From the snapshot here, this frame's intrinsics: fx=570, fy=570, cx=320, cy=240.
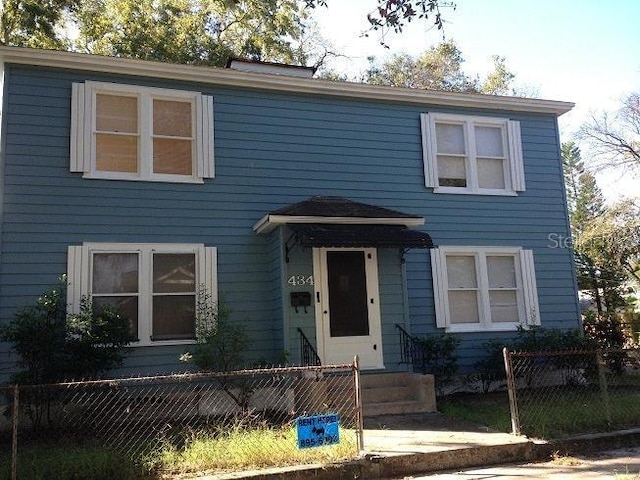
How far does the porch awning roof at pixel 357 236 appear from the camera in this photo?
29.3 feet

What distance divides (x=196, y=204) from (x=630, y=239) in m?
13.4

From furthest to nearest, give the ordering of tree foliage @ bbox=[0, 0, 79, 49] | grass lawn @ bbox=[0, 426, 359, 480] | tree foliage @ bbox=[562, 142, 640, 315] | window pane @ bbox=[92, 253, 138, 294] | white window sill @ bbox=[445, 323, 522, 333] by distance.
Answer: tree foliage @ bbox=[0, 0, 79, 49]
tree foliage @ bbox=[562, 142, 640, 315]
white window sill @ bbox=[445, 323, 522, 333]
window pane @ bbox=[92, 253, 138, 294]
grass lawn @ bbox=[0, 426, 359, 480]

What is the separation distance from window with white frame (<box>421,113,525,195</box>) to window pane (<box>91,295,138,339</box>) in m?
6.02

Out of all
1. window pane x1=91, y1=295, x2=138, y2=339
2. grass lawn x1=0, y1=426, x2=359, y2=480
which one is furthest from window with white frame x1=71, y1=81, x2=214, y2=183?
grass lawn x1=0, y1=426, x2=359, y2=480

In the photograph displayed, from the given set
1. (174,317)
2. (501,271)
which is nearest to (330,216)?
(174,317)

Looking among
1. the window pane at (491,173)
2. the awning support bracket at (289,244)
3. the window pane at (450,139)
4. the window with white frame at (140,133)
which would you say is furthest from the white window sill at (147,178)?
the window pane at (491,173)

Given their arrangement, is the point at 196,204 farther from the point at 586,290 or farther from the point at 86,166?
the point at 586,290

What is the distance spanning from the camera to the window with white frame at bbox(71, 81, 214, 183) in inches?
372

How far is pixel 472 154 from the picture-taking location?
1183cm

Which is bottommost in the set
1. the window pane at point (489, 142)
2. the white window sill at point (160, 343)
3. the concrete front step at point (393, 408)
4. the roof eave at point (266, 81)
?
the concrete front step at point (393, 408)

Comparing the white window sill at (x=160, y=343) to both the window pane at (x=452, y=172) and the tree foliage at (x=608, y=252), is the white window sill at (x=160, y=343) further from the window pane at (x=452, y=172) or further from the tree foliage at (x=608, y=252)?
the tree foliage at (x=608, y=252)

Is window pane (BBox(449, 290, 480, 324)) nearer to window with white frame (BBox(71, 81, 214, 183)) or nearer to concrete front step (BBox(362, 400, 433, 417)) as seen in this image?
concrete front step (BBox(362, 400, 433, 417))

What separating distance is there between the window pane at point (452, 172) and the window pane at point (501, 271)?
5.51ft

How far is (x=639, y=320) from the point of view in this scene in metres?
17.2
